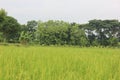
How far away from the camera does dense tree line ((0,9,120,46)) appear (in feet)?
120

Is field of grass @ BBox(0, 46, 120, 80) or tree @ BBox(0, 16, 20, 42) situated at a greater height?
tree @ BBox(0, 16, 20, 42)

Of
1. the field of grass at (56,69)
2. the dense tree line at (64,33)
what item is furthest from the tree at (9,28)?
the field of grass at (56,69)

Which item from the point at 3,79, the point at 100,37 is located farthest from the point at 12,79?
the point at 100,37

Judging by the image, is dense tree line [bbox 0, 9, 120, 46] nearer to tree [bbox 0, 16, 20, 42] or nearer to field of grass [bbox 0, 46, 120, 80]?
tree [bbox 0, 16, 20, 42]

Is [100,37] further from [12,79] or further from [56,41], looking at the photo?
[12,79]

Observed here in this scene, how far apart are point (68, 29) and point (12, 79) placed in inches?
1430

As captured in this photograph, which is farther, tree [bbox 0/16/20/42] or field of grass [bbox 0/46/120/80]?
tree [bbox 0/16/20/42]

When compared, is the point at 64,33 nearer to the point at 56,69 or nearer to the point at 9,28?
the point at 9,28

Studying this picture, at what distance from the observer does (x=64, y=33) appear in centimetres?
3712

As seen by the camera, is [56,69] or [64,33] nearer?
[56,69]

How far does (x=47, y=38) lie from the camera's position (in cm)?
3725

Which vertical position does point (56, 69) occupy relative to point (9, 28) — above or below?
below

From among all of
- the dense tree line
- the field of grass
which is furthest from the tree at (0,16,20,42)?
the field of grass

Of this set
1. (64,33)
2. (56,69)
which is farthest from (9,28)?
(56,69)
